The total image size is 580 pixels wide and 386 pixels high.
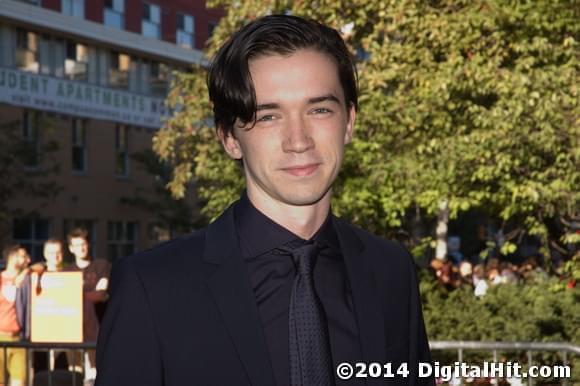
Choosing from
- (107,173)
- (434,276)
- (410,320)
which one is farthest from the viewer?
(107,173)

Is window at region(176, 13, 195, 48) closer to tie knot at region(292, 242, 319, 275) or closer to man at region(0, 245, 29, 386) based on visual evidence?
man at region(0, 245, 29, 386)

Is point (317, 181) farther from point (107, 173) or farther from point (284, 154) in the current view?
point (107, 173)

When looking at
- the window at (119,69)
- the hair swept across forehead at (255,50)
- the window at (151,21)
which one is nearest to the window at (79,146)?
the window at (119,69)

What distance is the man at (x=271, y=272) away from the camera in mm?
2600

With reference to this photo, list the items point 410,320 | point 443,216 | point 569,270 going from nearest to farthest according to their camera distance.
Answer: point 410,320
point 569,270
point 443,216

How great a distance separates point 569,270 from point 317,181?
532 inches

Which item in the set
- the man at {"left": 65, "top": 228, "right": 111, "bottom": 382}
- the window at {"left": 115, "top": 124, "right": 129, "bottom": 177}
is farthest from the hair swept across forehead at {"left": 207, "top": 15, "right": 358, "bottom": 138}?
the window at {"left": 115, "top": 124, "right": 129, "bottom": 177}

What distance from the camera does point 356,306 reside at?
2.76m

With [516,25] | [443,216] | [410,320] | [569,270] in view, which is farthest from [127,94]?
[410,320]

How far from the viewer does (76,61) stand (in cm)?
4728

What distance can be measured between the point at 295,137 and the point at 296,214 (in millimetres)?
173

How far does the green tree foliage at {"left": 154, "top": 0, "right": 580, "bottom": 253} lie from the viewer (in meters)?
16.0

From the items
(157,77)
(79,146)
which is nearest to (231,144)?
(79,146)

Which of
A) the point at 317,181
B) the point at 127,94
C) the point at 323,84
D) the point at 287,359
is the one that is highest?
the point at 127,94
